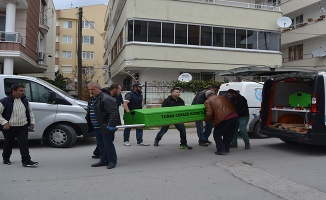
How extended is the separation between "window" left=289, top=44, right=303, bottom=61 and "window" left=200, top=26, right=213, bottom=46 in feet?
35.1

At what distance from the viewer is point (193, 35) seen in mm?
21031

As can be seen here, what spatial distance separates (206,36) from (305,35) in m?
9.76

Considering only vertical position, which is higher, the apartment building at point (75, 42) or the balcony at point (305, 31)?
the apartment building at point (75, 42)

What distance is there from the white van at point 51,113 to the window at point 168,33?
12337 mm

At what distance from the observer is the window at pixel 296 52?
2798cm

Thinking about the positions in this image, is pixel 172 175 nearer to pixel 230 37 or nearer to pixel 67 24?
pixel 230 37

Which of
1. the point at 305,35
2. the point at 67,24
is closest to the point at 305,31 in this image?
the point at 305,35

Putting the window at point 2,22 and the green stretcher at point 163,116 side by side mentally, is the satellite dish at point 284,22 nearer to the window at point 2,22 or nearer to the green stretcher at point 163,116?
the green stretcher at point 163,116

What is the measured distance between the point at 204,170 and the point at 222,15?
17.1 m

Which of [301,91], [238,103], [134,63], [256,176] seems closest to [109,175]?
[256,176]

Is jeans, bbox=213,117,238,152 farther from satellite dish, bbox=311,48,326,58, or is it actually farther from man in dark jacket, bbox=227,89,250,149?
satellite dish, bbox=311,48,326,58

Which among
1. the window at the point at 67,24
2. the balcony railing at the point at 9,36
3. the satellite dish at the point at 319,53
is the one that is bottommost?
the balcony railing at the point at 9,36

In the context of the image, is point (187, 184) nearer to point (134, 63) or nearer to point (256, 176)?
point (256, 176)

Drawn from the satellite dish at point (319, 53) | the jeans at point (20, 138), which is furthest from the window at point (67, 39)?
the jeans at point (20, 138)
